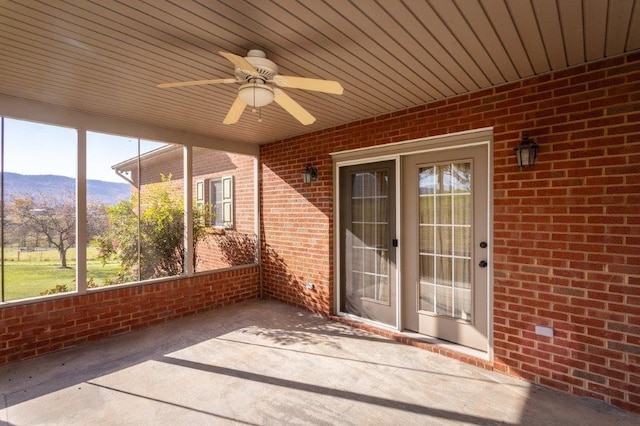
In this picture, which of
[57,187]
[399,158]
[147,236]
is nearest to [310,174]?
[399,158]

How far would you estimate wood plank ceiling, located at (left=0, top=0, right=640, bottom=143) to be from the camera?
1850 millimetres

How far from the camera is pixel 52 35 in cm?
212

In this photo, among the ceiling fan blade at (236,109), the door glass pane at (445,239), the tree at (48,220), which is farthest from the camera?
the tree at (48,220)

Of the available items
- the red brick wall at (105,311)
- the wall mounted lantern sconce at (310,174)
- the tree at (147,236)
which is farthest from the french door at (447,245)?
the tree at (147,236)

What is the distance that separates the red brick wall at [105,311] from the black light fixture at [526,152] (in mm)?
4301

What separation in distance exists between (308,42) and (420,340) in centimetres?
325

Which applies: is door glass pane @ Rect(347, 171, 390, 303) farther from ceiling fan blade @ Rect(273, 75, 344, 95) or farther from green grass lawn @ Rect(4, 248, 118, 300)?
green grass lawn @ Rect(4, 248, 118, 300)

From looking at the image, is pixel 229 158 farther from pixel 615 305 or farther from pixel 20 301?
pixel 615 305

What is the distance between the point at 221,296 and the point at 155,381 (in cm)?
222

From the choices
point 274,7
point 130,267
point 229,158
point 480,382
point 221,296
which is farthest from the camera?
point 229,158

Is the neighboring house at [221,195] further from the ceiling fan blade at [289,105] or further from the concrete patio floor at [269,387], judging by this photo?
the ceiling fan blade at [289,105]

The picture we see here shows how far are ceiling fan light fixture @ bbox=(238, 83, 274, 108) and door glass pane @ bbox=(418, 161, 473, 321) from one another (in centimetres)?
214

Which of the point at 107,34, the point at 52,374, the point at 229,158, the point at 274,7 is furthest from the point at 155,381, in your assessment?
the point at 229,158

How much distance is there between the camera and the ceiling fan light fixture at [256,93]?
2285 mm
